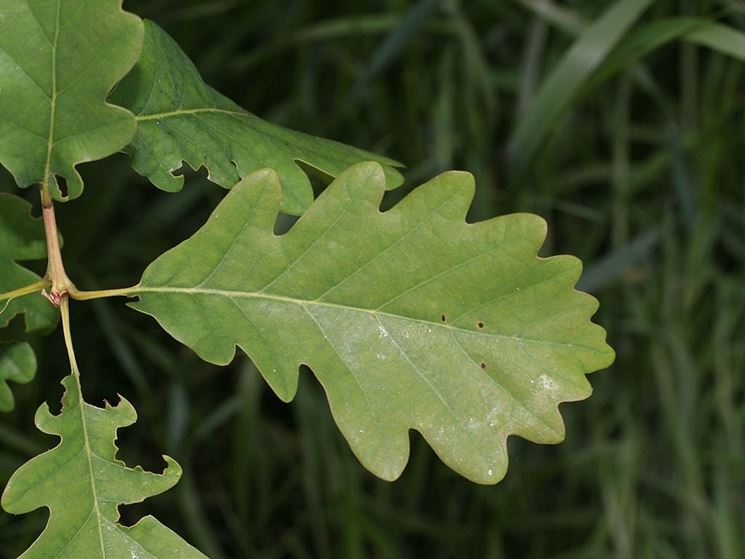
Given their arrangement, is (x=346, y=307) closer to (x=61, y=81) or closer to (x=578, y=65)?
(x=61, y=81)

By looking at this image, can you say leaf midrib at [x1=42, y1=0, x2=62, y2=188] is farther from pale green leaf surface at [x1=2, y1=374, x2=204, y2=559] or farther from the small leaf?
the small leaf

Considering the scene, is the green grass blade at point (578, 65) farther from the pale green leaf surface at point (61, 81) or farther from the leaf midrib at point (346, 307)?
the pale green leaf surface at point (61, 81)

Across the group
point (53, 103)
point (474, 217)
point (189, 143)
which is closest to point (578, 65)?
point (474, 217)

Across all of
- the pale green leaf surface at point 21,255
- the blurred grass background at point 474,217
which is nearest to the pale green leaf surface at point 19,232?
the pale green leaf surface at point 21,255

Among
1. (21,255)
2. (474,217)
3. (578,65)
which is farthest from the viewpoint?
(474,217)

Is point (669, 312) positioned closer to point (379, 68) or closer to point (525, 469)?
point (525, 469)
